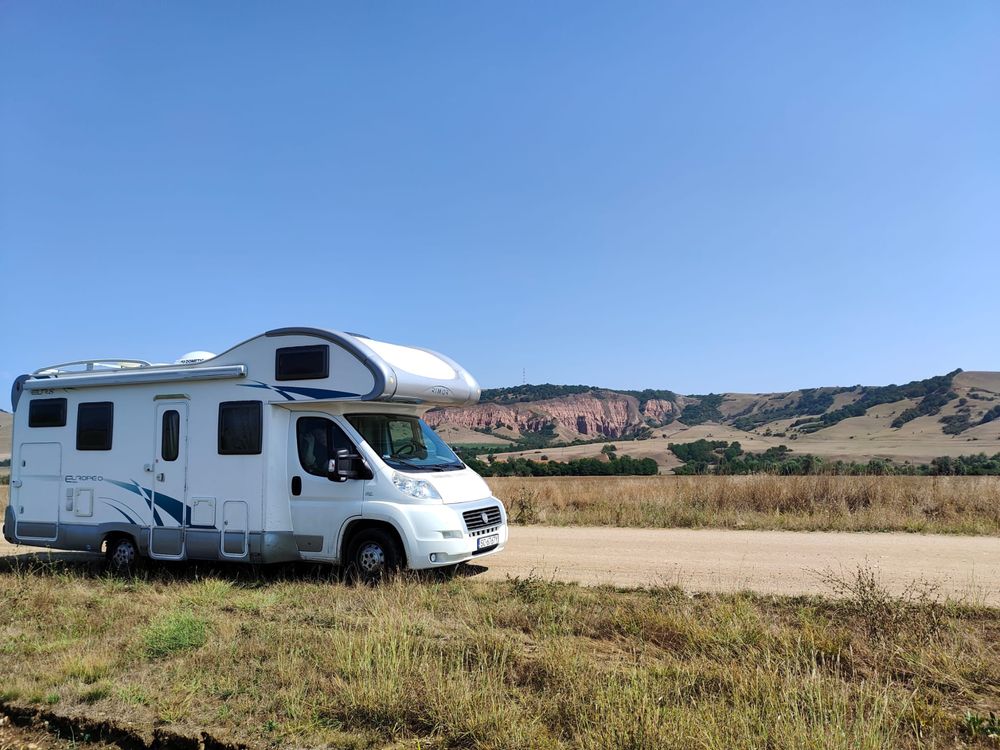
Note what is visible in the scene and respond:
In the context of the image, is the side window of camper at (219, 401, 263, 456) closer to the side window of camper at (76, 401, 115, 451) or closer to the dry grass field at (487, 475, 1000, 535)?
the side window of camper at (76, 401, 115, 451)

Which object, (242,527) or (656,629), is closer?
(656,629)

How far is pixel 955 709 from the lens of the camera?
5.15m

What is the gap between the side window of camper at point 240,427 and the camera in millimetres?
10227

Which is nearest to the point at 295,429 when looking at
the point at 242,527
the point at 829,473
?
the point at 242,527

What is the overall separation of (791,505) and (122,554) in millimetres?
12876

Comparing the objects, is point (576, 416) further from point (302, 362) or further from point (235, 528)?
point (302, 362)

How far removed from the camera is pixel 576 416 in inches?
4483

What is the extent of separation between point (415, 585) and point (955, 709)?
5.24 metres

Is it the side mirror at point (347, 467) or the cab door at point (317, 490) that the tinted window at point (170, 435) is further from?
the side mirror at point (347, 467)

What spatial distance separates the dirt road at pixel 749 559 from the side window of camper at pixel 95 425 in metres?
5.83

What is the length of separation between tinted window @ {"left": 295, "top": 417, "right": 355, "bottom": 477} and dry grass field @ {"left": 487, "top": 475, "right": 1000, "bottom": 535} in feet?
25.3

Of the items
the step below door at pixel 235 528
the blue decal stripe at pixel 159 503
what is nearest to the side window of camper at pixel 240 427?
the step below door at pixel 235 528

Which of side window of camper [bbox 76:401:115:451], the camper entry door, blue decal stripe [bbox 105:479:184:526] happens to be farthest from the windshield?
side window of camper [bbox 76:401:115:451]

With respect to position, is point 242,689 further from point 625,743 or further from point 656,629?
Answer: point 656,629
